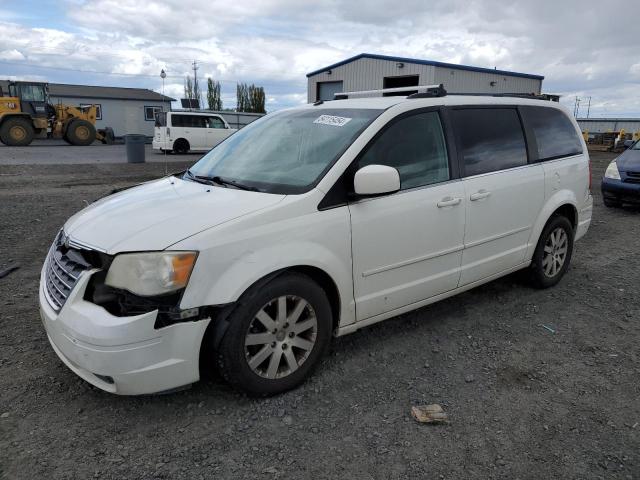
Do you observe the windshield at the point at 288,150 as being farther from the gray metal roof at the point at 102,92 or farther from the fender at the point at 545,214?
the gray metal roof at the point at 102,92

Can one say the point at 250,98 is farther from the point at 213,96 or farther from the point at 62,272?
the point at 62,272

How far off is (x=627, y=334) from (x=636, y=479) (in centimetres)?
187

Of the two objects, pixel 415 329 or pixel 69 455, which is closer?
pixel 69 455

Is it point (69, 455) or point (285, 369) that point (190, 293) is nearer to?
point (285, 369)

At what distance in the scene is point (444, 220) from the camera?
11.6 feet

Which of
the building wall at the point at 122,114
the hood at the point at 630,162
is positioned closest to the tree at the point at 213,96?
the building wall at the point at 122,114

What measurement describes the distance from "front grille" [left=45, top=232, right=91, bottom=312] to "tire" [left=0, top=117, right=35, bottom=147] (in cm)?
2542

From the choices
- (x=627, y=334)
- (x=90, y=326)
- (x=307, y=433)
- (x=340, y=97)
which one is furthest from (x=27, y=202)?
(x=627, y=334)

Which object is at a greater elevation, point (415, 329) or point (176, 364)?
point (176, 364)

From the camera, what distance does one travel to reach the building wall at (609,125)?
37781mm

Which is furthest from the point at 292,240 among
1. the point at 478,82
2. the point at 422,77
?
the point at 478,82

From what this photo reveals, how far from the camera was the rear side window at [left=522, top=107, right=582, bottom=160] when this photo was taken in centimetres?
443

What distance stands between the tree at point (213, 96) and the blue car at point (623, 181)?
173 ft

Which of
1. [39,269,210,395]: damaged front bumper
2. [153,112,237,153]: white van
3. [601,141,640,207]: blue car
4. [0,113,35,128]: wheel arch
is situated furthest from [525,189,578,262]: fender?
[0,113,35,128]: wheel arch
